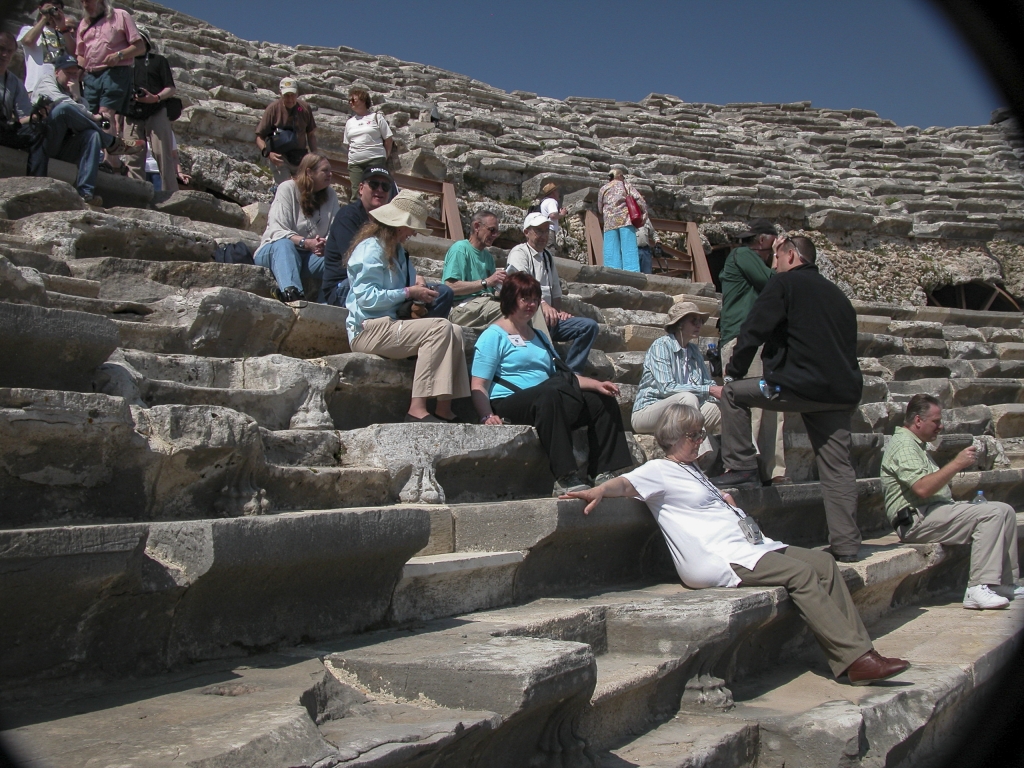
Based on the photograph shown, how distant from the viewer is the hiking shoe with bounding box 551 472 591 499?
13.7ft

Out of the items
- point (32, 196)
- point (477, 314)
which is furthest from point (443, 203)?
point (32, 196)

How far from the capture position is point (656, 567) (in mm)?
4449

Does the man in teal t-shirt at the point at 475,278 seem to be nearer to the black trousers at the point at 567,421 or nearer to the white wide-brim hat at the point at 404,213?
the white wide-brim hat at the point at 404,213

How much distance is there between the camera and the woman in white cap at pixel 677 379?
5.04 metres

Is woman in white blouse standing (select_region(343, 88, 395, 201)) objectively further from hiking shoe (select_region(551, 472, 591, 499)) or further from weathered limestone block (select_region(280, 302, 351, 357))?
hiking shoe (select_region(551, 472, 591, 499))

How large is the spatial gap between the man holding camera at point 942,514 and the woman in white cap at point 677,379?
1228 millimetres

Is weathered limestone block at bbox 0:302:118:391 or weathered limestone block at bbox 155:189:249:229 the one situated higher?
weathered limestone block at bbox 155:189:249:229

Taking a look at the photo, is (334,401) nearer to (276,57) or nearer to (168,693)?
(168,693)

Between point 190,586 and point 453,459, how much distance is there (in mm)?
1678

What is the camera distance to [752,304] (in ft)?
19.1

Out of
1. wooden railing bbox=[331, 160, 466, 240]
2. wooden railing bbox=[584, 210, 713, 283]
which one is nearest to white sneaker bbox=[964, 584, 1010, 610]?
wooden railing bbox=[331, 160, 466, 240]

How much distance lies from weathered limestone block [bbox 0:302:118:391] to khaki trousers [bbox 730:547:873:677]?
2.67 metres

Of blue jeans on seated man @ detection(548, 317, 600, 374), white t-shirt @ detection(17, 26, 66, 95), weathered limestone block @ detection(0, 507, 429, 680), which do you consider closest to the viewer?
weathered limestone block @ detection(0, 507, 429, 680)

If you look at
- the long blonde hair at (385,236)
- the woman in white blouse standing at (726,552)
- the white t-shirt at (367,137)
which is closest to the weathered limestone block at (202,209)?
the white t-shirt at (367,137)
